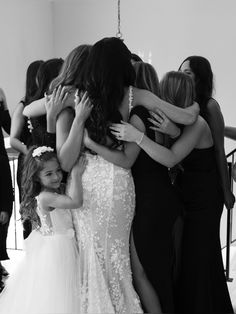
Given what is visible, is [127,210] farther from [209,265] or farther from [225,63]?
[225,63]

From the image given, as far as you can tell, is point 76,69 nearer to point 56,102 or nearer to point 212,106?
point 56,102

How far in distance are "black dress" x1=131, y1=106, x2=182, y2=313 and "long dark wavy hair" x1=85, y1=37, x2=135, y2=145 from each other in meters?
0.23

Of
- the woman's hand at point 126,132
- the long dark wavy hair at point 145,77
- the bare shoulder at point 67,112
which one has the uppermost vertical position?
the long dark wavy hair at point 145,77

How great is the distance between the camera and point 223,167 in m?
3.03

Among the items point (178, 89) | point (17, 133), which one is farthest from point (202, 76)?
point (17, 133)

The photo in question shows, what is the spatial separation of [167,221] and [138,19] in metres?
7.05

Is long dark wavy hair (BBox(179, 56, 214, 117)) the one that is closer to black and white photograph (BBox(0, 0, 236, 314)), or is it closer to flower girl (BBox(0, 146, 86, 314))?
black and white photograph (BBox(0, 0, 236, 314))

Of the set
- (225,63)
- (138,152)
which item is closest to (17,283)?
(138,152)

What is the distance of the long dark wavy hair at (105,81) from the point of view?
2299mm

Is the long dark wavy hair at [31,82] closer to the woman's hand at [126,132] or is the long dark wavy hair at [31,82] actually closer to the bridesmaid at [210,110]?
the bridesmaid at [210,110]

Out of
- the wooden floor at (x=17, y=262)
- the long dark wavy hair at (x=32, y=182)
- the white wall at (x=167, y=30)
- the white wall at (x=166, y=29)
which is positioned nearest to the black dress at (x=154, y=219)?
the long dark wavy hair at (x=32, y=182)

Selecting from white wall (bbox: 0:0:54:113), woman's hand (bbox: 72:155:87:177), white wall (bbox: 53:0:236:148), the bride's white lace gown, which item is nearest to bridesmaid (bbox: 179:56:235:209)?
the bride's white lace gown

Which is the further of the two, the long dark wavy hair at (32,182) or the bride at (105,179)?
the long dark wavy hair at (32,182)

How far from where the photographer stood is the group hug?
93.7 inches
